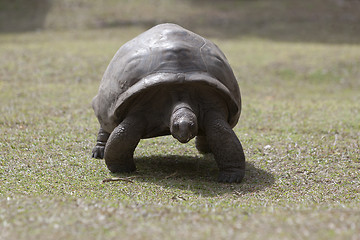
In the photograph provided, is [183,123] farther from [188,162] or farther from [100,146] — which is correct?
[100,146]

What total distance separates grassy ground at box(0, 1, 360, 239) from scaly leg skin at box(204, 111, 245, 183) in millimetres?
126

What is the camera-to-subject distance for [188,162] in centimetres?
562

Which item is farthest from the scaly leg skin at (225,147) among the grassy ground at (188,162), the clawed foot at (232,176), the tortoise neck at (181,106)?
the tortoise neck at (181,106)

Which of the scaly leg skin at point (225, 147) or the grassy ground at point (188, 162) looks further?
the scaly leg skin at point (225, 147)

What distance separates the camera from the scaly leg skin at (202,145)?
590 centimetres

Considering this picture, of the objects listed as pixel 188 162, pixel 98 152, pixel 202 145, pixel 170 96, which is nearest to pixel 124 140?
pixel 170 96

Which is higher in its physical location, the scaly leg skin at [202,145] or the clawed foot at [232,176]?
the clawed foot at [232,176]

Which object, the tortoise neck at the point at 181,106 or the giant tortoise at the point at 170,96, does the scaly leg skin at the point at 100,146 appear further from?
the tortoise neck at the point at 181,106

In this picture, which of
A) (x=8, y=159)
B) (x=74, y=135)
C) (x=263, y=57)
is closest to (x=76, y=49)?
(x=263, y=57)

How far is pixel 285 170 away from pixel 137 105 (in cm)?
167

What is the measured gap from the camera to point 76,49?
12.4 m

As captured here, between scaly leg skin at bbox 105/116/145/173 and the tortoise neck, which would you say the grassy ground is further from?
the tortoise neck

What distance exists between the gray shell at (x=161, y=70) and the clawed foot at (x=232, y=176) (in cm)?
61

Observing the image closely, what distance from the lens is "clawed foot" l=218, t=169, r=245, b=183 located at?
189 inches
